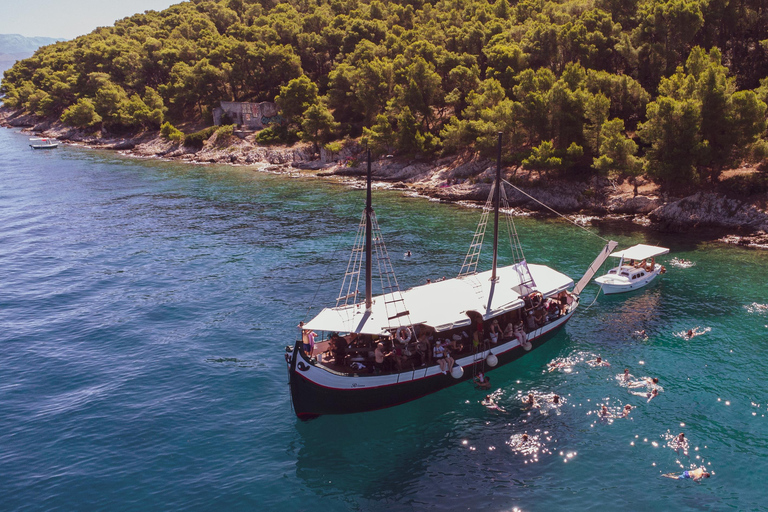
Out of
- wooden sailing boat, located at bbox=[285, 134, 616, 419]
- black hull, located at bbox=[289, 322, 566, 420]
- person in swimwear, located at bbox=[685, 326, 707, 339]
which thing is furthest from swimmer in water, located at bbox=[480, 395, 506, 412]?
person in swimwear, located at bbox=[685, 326, 707, 339]

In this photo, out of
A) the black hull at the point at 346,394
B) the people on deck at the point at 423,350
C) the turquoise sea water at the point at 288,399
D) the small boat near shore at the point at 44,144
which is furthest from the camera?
the small boat near shore at the point at 44,144

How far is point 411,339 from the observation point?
33719 mm

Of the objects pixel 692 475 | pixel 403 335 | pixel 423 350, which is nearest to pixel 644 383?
pixel 692 475

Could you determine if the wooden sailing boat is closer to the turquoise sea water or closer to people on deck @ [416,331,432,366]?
people on deck @ [416,331,432,366]

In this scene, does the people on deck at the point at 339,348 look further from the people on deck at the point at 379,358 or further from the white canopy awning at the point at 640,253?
the white canopy awning at the point at 640,253

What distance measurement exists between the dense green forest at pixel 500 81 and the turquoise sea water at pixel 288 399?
1765cm

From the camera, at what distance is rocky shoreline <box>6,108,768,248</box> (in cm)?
6731

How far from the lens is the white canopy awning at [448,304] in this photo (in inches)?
1291

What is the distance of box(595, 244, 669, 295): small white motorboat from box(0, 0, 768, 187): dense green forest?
20.9 meters

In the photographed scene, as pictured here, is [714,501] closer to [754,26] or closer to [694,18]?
[694,18]

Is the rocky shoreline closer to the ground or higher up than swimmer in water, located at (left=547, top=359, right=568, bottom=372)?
higher up

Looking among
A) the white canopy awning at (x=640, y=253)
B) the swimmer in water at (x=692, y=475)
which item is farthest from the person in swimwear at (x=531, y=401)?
the white canopy awning at (x=640, y=253)

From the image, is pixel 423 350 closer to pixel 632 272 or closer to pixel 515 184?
pixel 632 272

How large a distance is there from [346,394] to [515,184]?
60.9 metres
